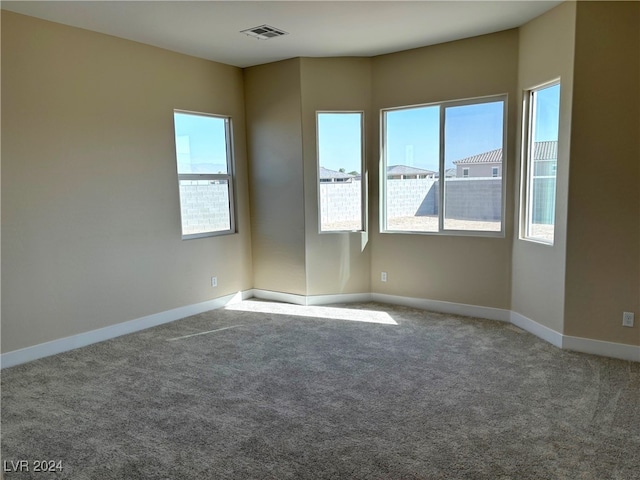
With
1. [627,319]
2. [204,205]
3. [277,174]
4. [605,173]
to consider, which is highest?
[277,174]

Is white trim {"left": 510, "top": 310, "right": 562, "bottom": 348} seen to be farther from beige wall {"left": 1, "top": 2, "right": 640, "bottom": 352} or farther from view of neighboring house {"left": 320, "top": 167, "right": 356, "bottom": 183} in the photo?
view of neighboring house {"left": 320, "top": 167, "right": 356, "bottom": 183}

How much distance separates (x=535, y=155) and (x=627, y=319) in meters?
1.61

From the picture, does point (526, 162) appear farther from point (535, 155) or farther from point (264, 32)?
point (264, 32)

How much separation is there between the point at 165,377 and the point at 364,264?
2.74 meters

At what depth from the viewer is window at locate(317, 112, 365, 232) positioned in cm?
509

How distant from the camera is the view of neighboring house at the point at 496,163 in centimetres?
384

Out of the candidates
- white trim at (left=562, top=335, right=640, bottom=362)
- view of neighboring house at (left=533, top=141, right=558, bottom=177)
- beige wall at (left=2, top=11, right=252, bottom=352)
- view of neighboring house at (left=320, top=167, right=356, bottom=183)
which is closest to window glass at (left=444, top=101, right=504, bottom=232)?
view of neighboring house at (left=533, top=141, right=558, bottom=177)

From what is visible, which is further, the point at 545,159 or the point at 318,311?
the point at 318,311

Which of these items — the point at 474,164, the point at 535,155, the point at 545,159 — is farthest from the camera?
the point at 474,164

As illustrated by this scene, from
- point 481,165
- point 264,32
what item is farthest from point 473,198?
point 264,32

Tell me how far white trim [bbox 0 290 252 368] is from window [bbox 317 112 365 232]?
1611 mm

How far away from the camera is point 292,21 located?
12.4ft

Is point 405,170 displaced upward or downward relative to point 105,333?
upward

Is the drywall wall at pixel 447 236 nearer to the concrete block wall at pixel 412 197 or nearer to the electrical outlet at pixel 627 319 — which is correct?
the concrete block wall at pixel 412 197
